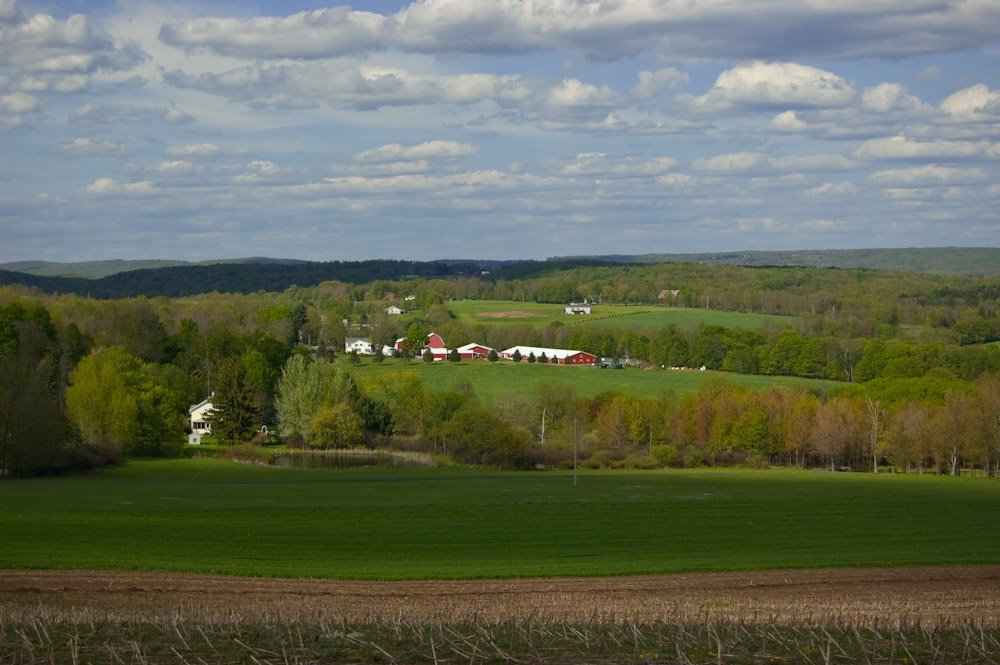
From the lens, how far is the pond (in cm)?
7906

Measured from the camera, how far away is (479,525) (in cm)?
4178

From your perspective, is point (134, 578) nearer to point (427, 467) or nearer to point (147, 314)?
point (427, 467)

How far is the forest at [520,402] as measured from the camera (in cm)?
7994

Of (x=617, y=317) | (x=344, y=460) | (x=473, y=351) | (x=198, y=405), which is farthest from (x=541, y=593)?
(x=617, y=317)

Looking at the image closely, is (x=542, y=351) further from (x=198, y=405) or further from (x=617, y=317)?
(x=198, y=405)

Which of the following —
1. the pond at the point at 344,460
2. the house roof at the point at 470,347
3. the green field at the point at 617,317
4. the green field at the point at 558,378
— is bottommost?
the pond at the point at 344,460

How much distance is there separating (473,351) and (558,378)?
2610 cm

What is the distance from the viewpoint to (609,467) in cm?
8119

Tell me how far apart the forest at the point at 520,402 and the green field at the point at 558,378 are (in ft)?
9.32

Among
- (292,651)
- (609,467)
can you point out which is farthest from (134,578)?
(609,467)

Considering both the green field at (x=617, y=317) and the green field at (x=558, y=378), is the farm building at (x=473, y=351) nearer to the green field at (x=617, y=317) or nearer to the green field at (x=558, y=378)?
the green field at (x=558, y=378)

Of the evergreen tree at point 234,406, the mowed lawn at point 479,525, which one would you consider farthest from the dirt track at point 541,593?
the evergreen tree at point 234,406

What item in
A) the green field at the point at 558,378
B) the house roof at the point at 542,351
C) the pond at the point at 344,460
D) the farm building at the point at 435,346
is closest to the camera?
the pond at the point at 344,460

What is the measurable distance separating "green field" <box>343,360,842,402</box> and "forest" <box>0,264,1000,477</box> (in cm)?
284
